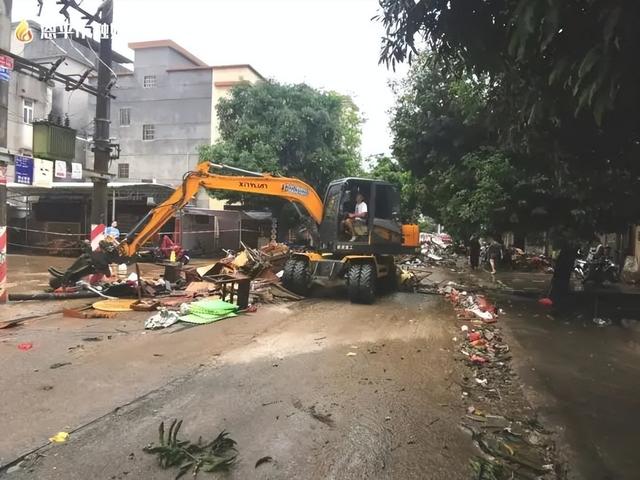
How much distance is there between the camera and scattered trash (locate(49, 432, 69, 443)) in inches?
173

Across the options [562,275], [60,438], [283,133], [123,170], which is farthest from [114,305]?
[123,170]

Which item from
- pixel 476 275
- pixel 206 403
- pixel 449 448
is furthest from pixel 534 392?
pixel 476 275

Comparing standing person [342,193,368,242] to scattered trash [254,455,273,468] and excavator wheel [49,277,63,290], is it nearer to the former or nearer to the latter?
excavator wheel [49,277,63,290]

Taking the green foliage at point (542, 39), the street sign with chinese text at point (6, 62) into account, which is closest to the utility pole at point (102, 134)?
the street sign with chinese text at point (6, 62)

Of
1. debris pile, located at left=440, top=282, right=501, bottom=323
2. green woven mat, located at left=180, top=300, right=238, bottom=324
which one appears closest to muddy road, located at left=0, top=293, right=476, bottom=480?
green woven mat, located at left=180, top=300, right=238, bottom=324

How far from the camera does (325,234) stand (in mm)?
13898

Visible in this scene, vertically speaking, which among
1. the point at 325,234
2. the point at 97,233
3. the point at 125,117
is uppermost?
the point at 125,117

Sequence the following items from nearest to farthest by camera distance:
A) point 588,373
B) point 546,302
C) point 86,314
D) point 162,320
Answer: point 588,373
point 162,320
point 86,314
point 546,302

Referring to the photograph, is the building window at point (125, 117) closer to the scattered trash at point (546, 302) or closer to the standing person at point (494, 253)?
the standing person at point (494, 253)

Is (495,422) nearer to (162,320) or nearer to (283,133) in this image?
(162,320)

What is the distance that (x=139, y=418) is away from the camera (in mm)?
4965

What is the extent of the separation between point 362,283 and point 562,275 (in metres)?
5.28

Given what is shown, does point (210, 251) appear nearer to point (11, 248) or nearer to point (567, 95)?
point (11, 248)

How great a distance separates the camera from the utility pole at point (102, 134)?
14.6m
